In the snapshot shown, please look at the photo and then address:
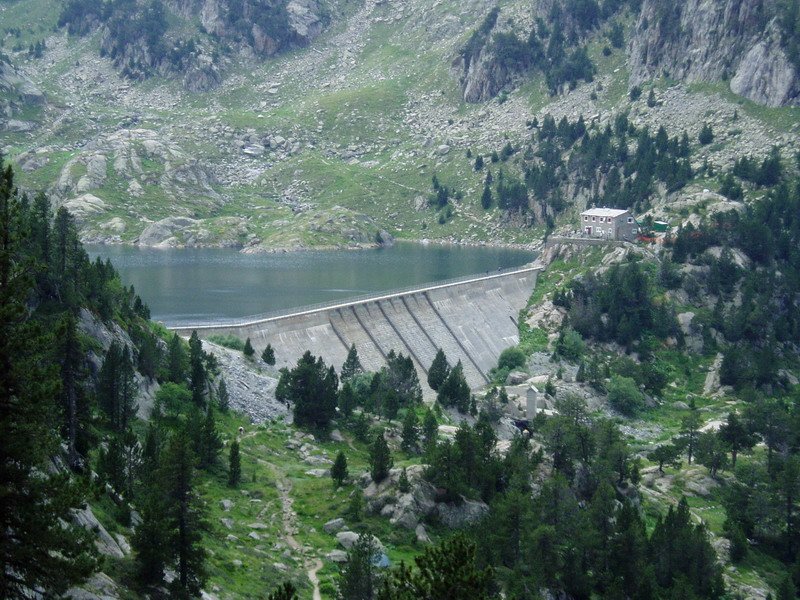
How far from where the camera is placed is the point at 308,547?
191ft

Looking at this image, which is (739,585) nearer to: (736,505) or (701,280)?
(736,505)

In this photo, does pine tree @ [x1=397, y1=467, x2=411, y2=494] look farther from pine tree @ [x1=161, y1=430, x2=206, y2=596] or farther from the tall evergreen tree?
pine tree @ [x1=161, y1=430, x2=206, y2=596]

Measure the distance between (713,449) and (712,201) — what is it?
7771cm

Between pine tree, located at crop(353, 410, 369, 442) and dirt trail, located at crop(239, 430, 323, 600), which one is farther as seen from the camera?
pine tree, located at crop(353, 410, 369, 442)

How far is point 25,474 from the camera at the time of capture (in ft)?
92.6

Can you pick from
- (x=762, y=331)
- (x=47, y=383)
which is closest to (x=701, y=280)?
(x=762, y=331)

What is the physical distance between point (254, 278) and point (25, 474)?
140 meters

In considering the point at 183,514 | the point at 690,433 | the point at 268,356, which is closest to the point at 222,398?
the point at 268,356

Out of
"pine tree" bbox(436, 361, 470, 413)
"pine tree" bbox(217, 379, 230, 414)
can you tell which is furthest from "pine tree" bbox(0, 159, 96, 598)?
"pine tree" bbox(436, 361, 470, 413)

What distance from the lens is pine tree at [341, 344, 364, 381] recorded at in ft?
336

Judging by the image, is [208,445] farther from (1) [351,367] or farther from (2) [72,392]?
(1) [351,367]

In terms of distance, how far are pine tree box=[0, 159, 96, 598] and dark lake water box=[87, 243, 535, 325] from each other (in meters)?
92.7

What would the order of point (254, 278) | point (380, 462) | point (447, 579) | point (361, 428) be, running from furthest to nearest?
point (254, 278)
point (361, 428)
point (380, 462)
point (447, 579)

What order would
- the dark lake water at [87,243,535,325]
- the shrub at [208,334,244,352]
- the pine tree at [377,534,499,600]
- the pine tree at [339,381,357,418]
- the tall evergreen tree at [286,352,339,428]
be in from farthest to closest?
1. the dark lake water at [87,243,535,325]
2. the shrub at [208,334,244,352]
3. the pine tree at [339,381,357,418]
4. the tall evergreen tree at [286,352,339,428]
5. the pine tree at [377,534,499,600]
